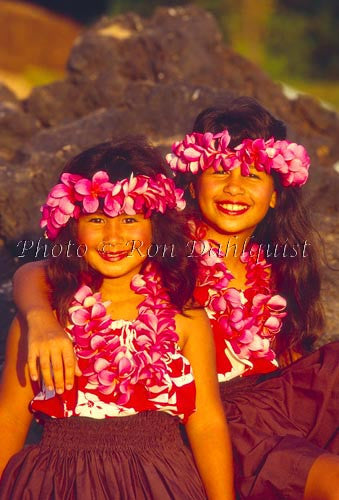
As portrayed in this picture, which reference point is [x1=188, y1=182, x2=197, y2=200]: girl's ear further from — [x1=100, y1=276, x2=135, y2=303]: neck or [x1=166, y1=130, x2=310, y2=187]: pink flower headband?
[x1=100, y1=276, x2=135, y2=303]: neck

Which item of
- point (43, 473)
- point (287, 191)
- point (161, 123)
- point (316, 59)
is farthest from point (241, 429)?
point (316, 59)

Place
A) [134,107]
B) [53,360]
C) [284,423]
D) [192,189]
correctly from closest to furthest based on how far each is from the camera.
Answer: [53,360], [284,423], [192,189], [134,107]

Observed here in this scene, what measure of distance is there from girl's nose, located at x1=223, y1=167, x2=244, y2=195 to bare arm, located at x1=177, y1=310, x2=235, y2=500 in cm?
69

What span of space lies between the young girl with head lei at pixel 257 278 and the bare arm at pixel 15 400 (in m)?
0.77

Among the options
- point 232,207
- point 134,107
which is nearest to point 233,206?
point 232,207

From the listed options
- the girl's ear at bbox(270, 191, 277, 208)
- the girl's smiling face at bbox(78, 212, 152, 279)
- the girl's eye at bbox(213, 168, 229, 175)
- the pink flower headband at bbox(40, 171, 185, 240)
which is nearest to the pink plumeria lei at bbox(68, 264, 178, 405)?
the girl's smiling face at bbox(78, 212, 152, 279)

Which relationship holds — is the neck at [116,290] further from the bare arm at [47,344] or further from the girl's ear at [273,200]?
the girl's ear at [273,200]

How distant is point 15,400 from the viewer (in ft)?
12.2

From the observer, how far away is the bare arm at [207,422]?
3.62 meters

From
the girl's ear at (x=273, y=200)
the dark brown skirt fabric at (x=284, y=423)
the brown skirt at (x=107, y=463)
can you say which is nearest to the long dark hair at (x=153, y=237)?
the brown skirt at (x=107, y=463)

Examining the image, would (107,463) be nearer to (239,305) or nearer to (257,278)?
(239,305)

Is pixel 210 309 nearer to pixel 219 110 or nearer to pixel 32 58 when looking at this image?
pixel 219 110

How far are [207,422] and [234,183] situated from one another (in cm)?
104

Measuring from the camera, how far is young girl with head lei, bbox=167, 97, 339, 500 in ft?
13.3
